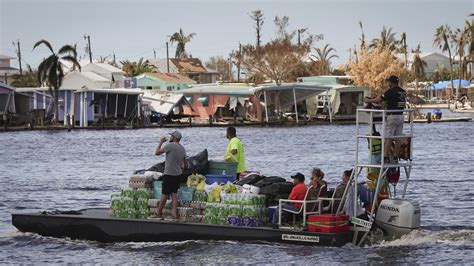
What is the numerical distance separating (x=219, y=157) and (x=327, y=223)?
77.5ft

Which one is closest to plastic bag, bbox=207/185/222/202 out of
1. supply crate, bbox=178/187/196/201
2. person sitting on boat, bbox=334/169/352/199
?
supply crate, bbox=178/187/196/201

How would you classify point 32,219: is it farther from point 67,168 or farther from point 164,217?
point 67,168

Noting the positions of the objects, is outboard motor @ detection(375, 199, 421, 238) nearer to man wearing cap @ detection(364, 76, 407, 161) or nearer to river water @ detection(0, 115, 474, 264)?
river water @ detection(0, 115, 474, 264)

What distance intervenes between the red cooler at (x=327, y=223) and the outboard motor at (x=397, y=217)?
2.20 ft

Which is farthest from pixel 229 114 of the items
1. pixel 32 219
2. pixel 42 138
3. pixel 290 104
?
pixel 32 219

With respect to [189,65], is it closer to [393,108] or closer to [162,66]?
[162,66]

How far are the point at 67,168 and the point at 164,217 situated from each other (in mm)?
A: 27127

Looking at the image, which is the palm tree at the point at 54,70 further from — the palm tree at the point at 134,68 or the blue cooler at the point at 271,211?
the blue cooler at the point at 271,211

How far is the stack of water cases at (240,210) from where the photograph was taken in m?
20.0

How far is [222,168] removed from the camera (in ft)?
71.8

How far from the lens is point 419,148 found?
57.1 metres

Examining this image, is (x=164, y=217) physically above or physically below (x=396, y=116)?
below

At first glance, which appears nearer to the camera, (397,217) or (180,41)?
(397,217)

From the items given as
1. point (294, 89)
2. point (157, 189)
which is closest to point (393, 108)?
point (157, 189)
